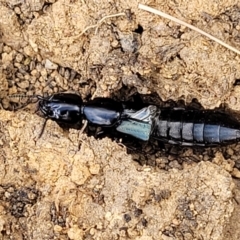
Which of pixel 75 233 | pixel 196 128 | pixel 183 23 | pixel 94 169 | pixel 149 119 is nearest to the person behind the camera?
pixel 75 233

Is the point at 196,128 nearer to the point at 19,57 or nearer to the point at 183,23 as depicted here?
the point at 183,23

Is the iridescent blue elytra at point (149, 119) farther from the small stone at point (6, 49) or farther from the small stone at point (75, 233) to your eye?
the small stone at point (75, 233)

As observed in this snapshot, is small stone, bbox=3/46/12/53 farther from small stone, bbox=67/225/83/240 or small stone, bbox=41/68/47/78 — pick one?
small stone, bbox=67/225/83/240

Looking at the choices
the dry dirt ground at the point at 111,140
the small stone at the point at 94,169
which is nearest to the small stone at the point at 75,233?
the dry dirt ground at the point at 111,140

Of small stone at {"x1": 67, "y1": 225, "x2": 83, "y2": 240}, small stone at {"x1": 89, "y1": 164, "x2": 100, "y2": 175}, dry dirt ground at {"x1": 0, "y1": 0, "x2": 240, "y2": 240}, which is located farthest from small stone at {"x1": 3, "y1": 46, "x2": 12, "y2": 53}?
small stone at {"x1": 67, "y1": 225, "x2": 83, "y2": 240}

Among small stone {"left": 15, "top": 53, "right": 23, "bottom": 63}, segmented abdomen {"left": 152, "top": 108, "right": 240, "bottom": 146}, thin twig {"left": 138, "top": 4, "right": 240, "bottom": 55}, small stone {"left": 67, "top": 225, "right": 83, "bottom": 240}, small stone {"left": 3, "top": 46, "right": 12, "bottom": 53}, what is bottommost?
small stone {"left": 67, "top": 225, "right": 83, "bottom": 240}

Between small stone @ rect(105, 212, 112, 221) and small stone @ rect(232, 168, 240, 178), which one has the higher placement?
small stone @ rect(232, 168, 240, 178)

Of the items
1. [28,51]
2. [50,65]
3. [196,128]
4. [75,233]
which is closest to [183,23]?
[196,128]
